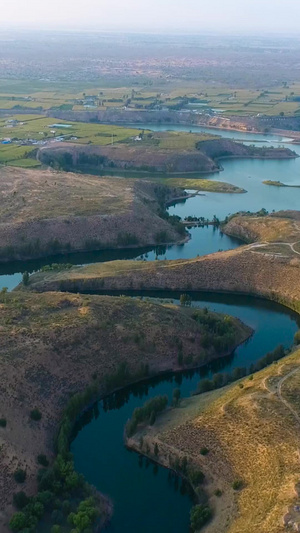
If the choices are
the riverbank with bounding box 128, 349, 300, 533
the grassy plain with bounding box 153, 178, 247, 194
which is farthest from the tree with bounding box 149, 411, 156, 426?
the grassy plain with bounding box 153, 178, 247, 194

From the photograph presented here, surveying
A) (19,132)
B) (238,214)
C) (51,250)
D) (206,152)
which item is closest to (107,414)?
(51,250)

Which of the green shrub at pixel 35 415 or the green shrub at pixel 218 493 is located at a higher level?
the green shrub at pixel 35 415

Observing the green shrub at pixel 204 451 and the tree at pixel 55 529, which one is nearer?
the tree at pixel 55 529

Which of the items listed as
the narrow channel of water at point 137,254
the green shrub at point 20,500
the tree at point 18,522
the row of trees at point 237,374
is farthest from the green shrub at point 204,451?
the narrow channel of water at point 137,254

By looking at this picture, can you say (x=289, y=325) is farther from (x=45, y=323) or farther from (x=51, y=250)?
(x=51, y=250)

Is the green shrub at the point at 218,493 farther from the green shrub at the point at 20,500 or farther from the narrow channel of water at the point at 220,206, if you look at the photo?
the narrow channel of water at the point at 220,206

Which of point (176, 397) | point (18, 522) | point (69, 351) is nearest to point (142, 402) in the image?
point (176, 397)

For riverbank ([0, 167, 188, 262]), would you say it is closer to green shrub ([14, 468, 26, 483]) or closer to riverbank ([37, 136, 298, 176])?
riverbank ([37, 136, 298, 176])
